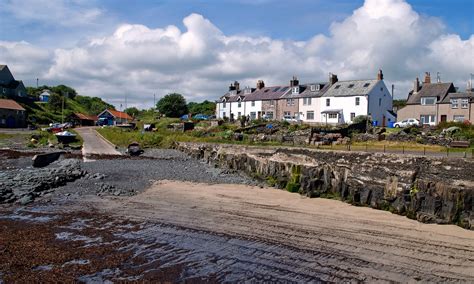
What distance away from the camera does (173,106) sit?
82375mm

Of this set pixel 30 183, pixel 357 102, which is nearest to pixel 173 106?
pixel 357 102

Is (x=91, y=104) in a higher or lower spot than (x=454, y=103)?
higher

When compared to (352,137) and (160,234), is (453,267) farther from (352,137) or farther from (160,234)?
(352,137)

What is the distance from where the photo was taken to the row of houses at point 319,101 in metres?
56.3

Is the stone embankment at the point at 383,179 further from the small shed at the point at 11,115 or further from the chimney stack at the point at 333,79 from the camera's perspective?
the small shed at the point at 11,115

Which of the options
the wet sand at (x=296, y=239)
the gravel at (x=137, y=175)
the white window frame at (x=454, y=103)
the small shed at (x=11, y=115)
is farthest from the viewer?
the small shed at (x=11, y=115)

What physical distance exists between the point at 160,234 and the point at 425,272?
29.4 ft

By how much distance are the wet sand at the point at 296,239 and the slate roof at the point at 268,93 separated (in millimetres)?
48473

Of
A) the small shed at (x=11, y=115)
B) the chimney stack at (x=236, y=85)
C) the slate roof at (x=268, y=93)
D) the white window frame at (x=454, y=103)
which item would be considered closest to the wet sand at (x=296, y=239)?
the white window frame at (x=454, y=103)

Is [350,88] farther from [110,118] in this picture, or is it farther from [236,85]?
[110,118]

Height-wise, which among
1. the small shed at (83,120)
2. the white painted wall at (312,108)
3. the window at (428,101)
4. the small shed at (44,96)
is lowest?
the small shed at (83,120)

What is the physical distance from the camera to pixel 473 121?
162 feet

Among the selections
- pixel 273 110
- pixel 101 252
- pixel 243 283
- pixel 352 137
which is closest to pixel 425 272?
pixel 243 283

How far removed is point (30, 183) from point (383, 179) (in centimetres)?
1944
